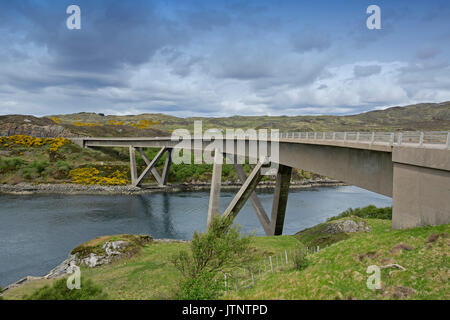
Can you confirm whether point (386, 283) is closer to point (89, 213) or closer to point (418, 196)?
point (418, 196)

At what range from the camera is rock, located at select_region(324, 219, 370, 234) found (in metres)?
31.5

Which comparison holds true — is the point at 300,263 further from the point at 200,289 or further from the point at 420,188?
the point at 420,188

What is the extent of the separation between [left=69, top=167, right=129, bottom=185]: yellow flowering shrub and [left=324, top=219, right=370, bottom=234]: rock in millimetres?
63645

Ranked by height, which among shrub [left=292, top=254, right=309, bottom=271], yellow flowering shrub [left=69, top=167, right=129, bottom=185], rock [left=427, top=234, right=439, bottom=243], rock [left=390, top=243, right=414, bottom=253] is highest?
rock [left=427, top=234, right=439, bottom=243]

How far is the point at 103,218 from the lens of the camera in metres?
49.8

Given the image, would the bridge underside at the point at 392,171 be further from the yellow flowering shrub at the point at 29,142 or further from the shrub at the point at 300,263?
the yellow flowering shrub at the point at 29,142

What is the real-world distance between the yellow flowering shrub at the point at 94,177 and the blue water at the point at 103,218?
1030cm

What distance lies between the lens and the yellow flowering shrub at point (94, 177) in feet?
256

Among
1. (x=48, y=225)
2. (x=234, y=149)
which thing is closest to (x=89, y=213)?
(x=48, y=225)

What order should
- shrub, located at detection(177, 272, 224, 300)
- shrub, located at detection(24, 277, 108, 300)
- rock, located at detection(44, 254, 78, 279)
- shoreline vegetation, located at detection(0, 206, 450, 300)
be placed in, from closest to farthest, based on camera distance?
shoreline vegetation, located at detection(0, 206, 450, 300), shrub, located at detection(177, 272, 224, 300), shrub, located at detection(24, 277, 108, 300), rock, located at detection(44, 254, 78, 279)

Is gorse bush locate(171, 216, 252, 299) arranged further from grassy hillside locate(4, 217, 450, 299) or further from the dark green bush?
the dark green bush

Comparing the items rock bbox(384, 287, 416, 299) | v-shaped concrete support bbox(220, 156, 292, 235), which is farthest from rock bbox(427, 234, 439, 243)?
v-shaped concrete support bbox(220, 156, 292, 235)

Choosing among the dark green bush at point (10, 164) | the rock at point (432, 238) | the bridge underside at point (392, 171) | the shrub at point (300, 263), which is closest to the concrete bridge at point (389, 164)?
the bridge underside at point (392, 171)

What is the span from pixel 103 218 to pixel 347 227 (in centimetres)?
4082
